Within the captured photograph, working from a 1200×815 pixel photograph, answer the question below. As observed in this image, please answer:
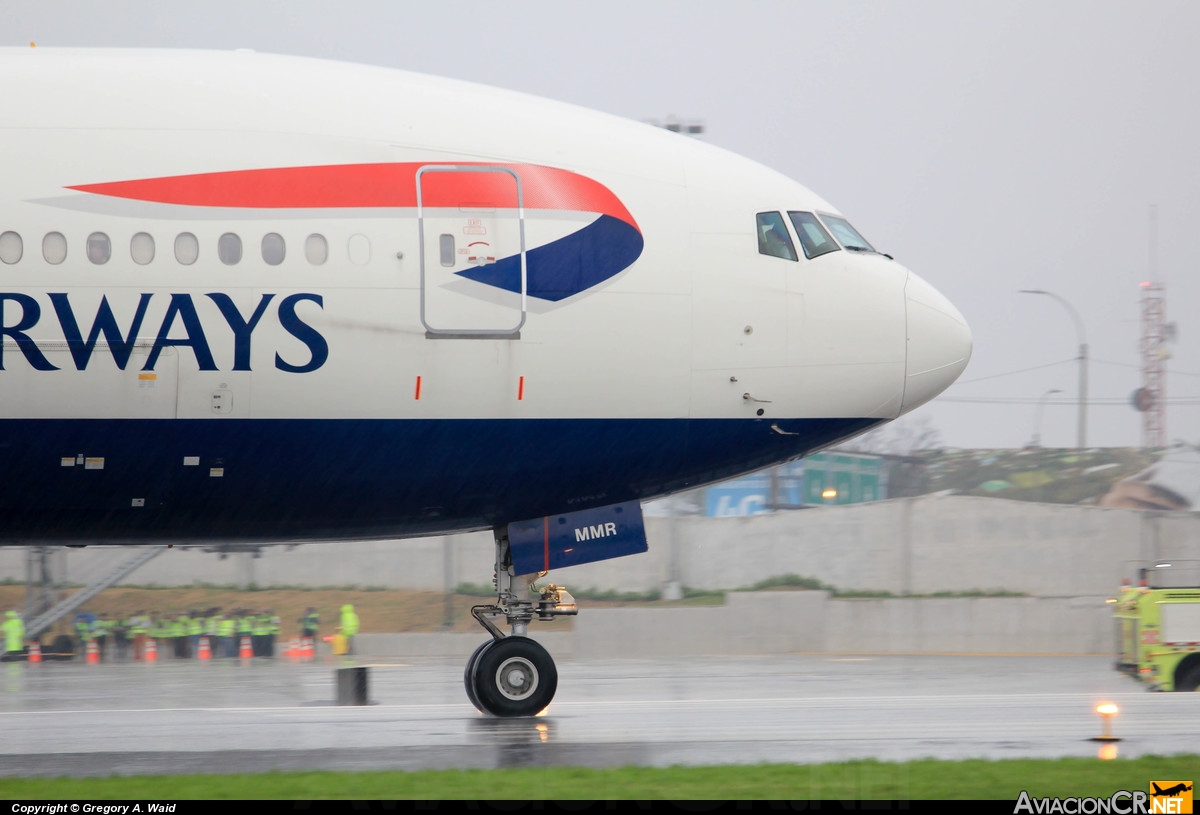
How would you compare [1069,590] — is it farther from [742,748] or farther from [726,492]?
[742,748]

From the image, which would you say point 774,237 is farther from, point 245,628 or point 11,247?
point 245,628

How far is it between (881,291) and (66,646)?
1249 inches

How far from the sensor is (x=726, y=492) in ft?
251

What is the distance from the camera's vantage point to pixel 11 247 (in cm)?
1184

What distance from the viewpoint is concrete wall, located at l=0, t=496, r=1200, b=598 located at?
5209 cm

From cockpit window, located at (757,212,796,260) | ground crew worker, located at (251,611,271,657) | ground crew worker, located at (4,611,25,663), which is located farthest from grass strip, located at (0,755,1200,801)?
ground crew worker, located at (251,611,271,657)

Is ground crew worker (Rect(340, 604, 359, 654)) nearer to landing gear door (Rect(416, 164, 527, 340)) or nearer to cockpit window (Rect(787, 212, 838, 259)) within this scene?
landing gear door (Rect(416, 164, 527, 340))

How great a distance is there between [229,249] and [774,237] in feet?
18.1

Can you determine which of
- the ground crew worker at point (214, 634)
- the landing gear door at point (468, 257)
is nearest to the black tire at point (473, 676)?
the landing gear door at point (468, 257)

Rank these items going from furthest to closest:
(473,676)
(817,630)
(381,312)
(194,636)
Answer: (817,630) → (194,636) → (473,676) → (381,312)

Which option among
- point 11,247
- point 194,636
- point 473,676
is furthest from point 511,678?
point 194,636

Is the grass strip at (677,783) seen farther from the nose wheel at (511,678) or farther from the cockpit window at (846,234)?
the cockpit window at (846,234)

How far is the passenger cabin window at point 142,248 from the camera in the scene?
1200 cm

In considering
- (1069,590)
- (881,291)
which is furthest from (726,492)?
(881,291)
